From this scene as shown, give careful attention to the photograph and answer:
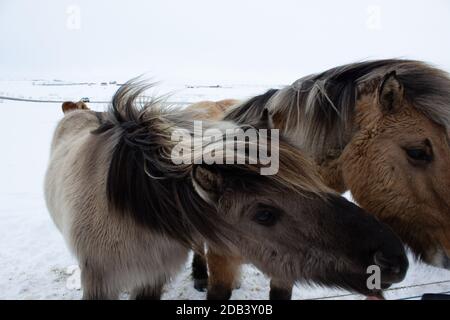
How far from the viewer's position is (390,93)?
2.22 m

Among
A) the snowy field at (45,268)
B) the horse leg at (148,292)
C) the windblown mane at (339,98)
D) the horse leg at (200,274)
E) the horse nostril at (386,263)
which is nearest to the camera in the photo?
the horse nostril at (386,263)

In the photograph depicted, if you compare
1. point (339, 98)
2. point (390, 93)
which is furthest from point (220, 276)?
point (390, 93)

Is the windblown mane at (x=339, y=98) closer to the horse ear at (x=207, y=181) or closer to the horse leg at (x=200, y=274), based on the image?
the horse ear at (x=207, y=181)

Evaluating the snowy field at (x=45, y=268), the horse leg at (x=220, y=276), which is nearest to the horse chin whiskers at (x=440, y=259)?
the snowy field at (x=45, y=268)

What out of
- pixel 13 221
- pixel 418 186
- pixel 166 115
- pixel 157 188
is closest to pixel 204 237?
pixel 157 188

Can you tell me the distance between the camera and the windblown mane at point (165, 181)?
5.79ft

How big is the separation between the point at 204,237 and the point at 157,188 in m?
0.42

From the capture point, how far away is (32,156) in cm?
1037

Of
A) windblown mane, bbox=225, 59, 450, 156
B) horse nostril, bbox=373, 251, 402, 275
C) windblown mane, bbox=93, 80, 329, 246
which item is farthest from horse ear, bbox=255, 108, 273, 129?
horse nostril, bbox=373, 251, 402, 275

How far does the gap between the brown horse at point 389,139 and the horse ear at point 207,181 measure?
2.06 feet

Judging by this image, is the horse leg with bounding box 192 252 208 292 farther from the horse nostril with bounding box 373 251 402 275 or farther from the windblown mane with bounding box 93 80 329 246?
the horse nostril with bounding box 373 251 402 275

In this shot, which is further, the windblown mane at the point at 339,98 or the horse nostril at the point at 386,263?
the windblown mane at the point at 339,98

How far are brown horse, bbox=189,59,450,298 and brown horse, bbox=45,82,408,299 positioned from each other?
19.2 inches
